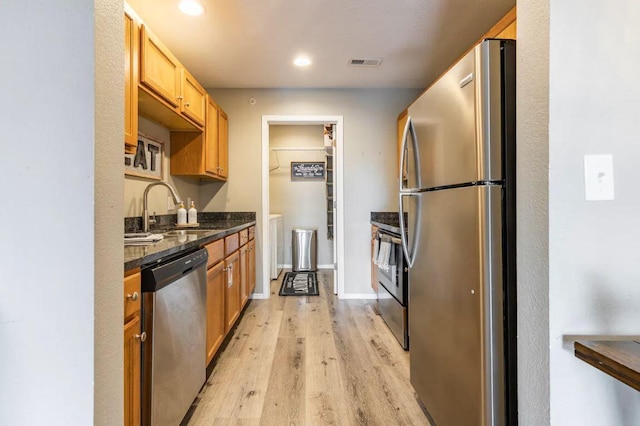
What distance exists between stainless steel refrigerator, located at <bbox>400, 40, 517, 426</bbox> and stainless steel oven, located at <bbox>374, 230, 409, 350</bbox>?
2.71 ft

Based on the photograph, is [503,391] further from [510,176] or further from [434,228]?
[510,176]

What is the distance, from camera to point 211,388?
5.83 feet

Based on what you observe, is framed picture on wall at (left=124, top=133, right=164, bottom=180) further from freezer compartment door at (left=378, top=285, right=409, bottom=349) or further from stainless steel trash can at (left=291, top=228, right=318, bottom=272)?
stainless steel trash can at (left=291, top=228, right=318, bottom=272)

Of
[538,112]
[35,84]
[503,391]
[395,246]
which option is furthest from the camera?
[395,246]

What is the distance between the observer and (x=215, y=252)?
1974mm

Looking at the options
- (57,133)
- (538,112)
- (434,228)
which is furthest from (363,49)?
(57,133)

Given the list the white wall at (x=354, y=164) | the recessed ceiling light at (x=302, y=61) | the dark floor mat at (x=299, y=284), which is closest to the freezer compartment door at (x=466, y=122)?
the recessed ceiling light at (x=302, y=61)

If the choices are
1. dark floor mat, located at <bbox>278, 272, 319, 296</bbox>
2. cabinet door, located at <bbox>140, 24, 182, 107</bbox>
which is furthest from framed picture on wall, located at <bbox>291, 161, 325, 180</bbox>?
cabinet door, located at <bbox>140, 24, 182, 107</bbox>

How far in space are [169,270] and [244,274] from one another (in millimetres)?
1696

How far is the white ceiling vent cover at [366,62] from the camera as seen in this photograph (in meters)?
2.75

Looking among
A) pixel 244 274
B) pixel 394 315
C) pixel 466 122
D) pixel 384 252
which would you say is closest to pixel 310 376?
pixel 394 315

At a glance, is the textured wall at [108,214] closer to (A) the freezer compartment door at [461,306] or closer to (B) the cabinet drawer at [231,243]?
(A) the freezer compartment door at [461,306]

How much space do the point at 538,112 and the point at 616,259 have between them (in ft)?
1.40

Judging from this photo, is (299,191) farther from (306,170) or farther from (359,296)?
(359,296)
